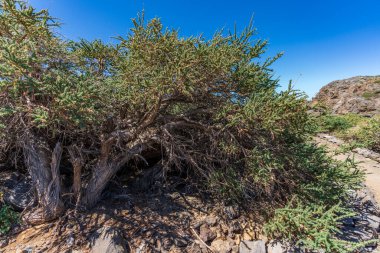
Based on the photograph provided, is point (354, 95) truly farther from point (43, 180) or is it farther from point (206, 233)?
point (43, 180)

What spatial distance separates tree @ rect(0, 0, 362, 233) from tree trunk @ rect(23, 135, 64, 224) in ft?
0.06

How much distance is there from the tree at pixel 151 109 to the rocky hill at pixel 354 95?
1895cm

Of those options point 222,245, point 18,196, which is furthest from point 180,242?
point 18,196

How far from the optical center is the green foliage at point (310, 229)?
3.23 m

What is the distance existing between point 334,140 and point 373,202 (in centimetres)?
973

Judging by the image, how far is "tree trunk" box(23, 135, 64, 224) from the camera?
13.4 ft

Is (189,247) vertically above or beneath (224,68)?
beneath

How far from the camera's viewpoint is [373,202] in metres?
5.95

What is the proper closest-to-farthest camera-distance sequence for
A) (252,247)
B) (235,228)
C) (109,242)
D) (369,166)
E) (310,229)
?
(310,229) → (109,242) → (252,247) → (235,228) → (369,166)

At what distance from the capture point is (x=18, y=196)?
4523 millimetres

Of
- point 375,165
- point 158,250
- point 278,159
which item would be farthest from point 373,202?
point 158,250

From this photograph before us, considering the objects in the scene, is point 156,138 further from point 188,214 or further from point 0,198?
point 0,198

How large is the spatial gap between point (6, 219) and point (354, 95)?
32908 mm

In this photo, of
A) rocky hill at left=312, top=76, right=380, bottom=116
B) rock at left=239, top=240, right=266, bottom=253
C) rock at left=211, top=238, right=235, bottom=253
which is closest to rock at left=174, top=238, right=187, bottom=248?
rock at left=211, top=238, right=235, bottom=253
